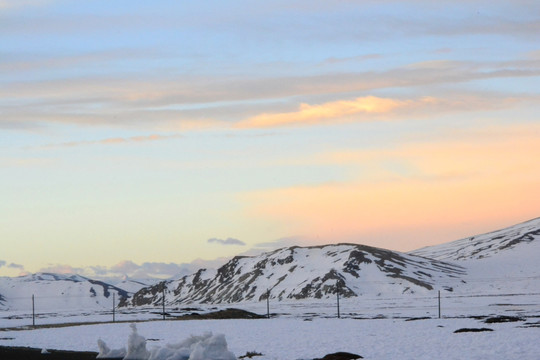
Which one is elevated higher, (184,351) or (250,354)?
(184,351)

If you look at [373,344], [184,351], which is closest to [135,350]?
[184,351]

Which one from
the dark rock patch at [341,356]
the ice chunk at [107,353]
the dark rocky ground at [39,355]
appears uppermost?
the ice chunk at [107,353]

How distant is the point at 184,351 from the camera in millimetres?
36656

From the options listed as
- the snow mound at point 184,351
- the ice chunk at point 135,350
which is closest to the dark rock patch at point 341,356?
the snow mound at point 184,351

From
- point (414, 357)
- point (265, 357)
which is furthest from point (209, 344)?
point (414, 357)

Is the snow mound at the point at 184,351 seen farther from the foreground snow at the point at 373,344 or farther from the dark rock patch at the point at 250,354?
the dark rock patch at the point at 250,354

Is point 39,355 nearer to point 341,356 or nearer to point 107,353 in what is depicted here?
point 107,353

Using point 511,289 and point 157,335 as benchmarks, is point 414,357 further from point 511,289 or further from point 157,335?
point 511,289

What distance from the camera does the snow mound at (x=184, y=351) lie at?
34.7m

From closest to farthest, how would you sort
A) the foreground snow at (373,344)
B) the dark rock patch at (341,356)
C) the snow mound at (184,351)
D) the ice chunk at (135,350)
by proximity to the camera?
the snow mound at (184,351) → the dark rock patch at (341,356) → the foreground snow at (373,344) → the ice chunk at (135,350)

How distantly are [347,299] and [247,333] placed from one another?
128299 mm

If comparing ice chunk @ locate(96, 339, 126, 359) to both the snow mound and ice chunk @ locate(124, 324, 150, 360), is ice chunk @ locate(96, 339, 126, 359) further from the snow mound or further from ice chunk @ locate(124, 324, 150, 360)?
ice chunk @ locate(124, 324, 150, 360)

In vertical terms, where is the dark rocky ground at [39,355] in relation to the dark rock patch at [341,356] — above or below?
below

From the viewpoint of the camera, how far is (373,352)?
40.9 meters
